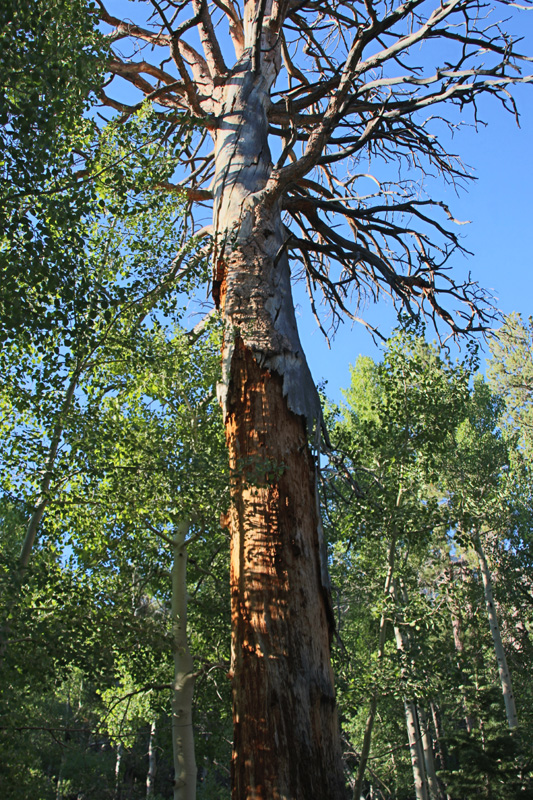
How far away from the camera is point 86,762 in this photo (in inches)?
805

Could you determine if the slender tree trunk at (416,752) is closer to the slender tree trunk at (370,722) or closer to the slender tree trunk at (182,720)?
the slender tree trunk at (182,720)

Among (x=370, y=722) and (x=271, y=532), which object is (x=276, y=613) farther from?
(x=370, y=722)

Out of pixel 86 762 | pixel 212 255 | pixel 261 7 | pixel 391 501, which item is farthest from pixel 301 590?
pixel 86 762

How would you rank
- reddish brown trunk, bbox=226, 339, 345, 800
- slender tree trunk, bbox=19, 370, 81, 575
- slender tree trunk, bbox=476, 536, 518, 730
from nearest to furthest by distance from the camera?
reddish brown trunk, bbox=226, 339, 345, 800 → slender tree trunk, bbox=19, 370, 81, 575 → slender tree trunk, bbox=476, 536, 518, 730

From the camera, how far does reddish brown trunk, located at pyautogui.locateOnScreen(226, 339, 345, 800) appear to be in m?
3.06

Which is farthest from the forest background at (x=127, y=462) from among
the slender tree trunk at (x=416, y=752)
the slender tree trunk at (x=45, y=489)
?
the slender tree trunk at (x=416, y=752)

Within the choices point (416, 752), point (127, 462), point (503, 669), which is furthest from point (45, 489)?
point (503, 669)

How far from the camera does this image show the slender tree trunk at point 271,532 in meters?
3.11

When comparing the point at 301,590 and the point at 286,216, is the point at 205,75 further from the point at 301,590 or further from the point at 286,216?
the point at 301,590

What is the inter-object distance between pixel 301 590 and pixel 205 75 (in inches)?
284

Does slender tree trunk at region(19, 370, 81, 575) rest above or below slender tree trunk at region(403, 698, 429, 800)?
above

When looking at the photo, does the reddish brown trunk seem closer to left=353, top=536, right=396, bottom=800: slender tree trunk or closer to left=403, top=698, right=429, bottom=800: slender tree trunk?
left=353, top=536, right=396, bottom=800: slender tree trunk

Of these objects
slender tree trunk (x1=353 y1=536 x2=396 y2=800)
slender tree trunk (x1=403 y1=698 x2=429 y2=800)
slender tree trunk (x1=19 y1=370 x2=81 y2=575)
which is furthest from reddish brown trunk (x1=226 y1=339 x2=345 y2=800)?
slender tree trunk (x1=403 y1=698 x2=429 y2=800)

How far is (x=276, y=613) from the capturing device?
3.41 m
